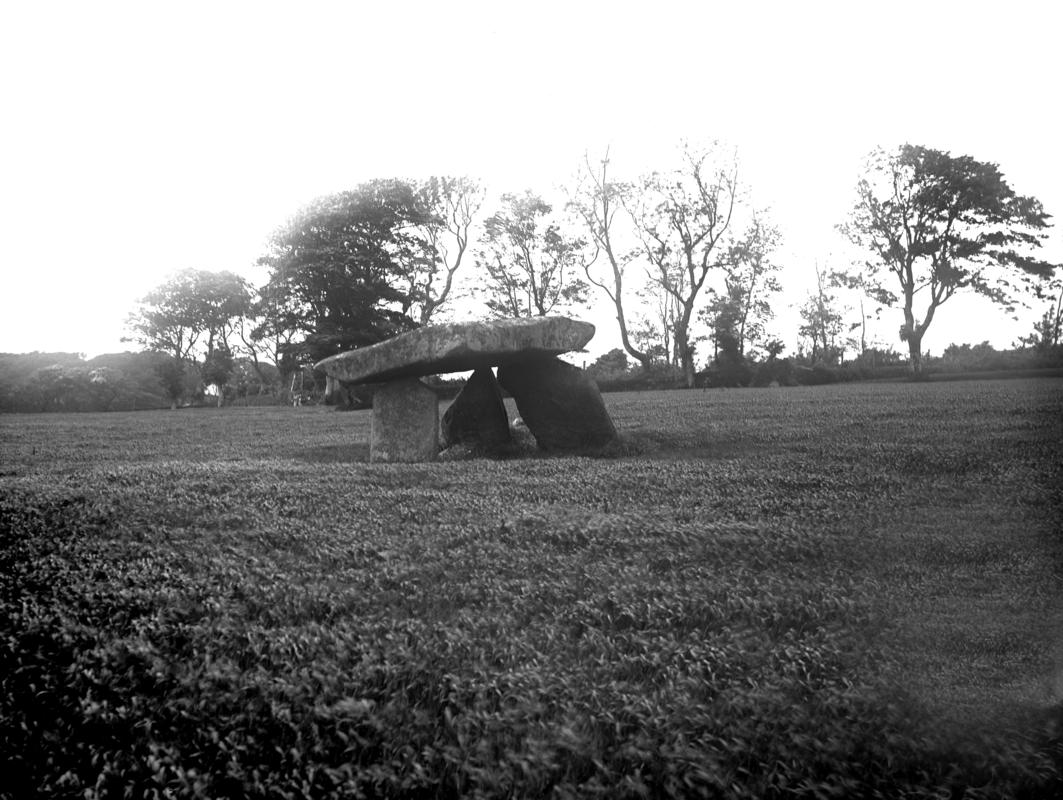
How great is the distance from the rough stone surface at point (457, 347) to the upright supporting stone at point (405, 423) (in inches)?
14.9

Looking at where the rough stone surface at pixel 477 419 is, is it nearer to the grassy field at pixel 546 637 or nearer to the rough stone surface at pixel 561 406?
the rough stone surface at pixel 561 406

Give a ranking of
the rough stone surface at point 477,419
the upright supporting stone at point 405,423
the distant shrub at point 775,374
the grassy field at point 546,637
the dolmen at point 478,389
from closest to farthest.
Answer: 1. the grassy field at point 546,637
2. the dolmen at point 478,389
3. the upright supporting stone at point 405,423
4. the rough stone surface at point 477,419
5. the distant shrub at point 775,374

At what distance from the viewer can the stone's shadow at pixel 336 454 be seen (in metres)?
12.2

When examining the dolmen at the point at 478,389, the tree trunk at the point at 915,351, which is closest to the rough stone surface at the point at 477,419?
the dolmen at the point at 478,389

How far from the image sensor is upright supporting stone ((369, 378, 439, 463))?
40.4 feet

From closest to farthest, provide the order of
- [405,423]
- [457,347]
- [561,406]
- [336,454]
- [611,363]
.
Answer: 1. [457,347]
2. [405,423]
3. [561,406]
4. [336,454]
5. [611,363]

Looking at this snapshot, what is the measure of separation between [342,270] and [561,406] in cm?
2543

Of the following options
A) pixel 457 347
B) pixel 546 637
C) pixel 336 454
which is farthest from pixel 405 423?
pixel 546 637

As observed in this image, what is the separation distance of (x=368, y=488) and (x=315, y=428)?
11.3m

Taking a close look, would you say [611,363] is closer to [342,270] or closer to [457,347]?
[342,270]

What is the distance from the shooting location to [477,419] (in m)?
13.2

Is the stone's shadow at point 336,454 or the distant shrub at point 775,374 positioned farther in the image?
the distant shrub at point 775,374

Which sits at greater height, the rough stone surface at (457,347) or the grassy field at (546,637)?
the rough stone surface at (457,347)

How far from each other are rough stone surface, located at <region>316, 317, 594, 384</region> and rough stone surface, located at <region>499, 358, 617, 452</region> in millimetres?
508
